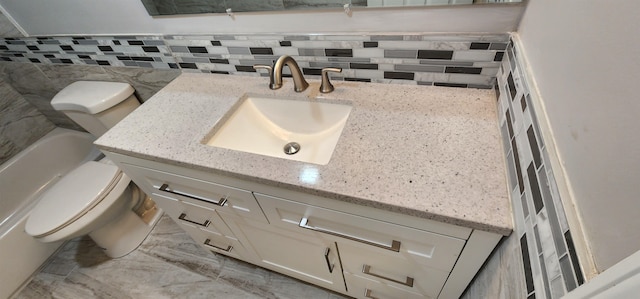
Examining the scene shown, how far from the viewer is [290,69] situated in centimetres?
85

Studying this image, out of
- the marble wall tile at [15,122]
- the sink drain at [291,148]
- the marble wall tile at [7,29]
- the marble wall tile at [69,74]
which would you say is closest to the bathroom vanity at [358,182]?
the sink drain at [291,148]

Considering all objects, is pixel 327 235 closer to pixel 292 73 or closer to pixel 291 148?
pixel 291 148

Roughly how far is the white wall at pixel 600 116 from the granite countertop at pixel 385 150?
195mm

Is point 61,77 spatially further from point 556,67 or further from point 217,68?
point 556,67

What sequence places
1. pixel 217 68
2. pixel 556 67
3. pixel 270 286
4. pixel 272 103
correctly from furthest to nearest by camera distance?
pixel 270 286 < pixel 217 68 < pixel 272 103 < pixel 556 67

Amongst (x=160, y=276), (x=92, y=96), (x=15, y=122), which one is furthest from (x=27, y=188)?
(x=160, y=276)

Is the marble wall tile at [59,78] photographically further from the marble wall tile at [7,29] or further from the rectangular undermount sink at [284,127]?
the rectangular undermount sink at [284,127]

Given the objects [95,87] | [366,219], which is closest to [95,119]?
[95,87]

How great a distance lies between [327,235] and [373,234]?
0.15 metres

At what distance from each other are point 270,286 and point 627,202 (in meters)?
1.31

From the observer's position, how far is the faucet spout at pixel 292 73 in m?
0.76

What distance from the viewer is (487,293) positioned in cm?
59

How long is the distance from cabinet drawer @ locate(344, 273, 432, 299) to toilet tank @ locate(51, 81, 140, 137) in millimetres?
1326

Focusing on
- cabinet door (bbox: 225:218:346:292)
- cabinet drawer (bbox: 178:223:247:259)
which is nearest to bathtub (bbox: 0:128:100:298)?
cabinet drawer (bbox: 178:223:247:259)
